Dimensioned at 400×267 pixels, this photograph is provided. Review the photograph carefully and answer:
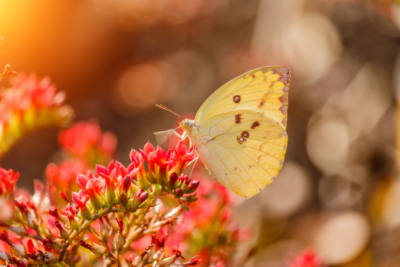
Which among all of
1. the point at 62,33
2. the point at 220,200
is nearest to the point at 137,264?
the point at 220,200

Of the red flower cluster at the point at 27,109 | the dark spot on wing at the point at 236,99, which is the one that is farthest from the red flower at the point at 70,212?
the dark spot on wing at the point at 236,99

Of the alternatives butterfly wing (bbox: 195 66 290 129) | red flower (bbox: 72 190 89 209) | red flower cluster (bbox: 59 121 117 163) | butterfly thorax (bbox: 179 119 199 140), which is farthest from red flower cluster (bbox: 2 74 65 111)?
red flower (bbox: 72 190 89 209)

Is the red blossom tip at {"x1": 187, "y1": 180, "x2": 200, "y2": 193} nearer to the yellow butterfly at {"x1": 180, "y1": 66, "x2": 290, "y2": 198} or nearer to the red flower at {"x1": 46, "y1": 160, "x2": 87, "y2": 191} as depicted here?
the yellow butterfly at {"x1": 180, "y1": 66, "x2": 290, "y2": 198}

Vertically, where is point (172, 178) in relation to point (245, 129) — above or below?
below

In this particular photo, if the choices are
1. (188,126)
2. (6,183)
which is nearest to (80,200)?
(6,183)

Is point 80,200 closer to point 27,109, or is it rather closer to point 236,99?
point 27,109

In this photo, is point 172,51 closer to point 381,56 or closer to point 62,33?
point 62,33

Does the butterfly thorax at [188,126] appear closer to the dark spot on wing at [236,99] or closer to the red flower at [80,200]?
the dark spot on wing at [236,99]
